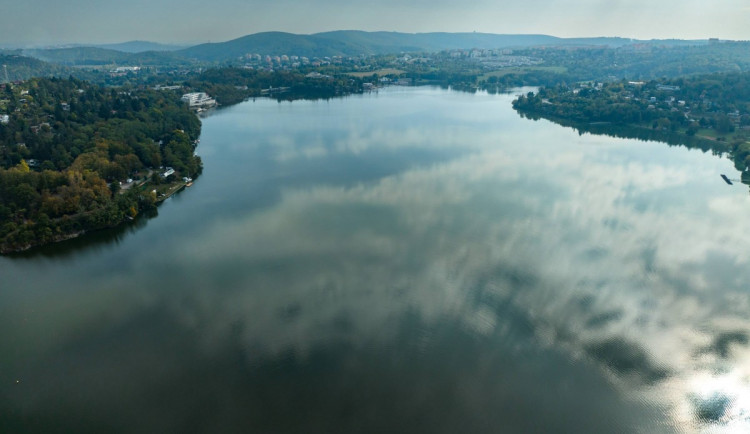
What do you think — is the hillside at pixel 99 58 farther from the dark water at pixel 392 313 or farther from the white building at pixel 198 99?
the dark water at pixel 392 313

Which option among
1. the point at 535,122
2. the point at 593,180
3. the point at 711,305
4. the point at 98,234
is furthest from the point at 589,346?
the point at 535,122

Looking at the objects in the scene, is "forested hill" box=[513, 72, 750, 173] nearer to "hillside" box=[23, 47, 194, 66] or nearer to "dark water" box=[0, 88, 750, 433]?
"dark water" box=[0, 88, 750, 433]

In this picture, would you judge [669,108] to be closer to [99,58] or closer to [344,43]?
[344,43]

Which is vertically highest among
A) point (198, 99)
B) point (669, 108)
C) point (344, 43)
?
point (344, 43)

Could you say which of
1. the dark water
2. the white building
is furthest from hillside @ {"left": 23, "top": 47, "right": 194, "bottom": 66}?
the dark water

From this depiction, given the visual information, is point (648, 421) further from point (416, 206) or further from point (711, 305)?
point (416, 206)

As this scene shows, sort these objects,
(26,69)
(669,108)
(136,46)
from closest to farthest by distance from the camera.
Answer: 1. (669,108)
2. (26,69)
3. (136,46)

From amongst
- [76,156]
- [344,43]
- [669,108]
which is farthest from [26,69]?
[344,43]
